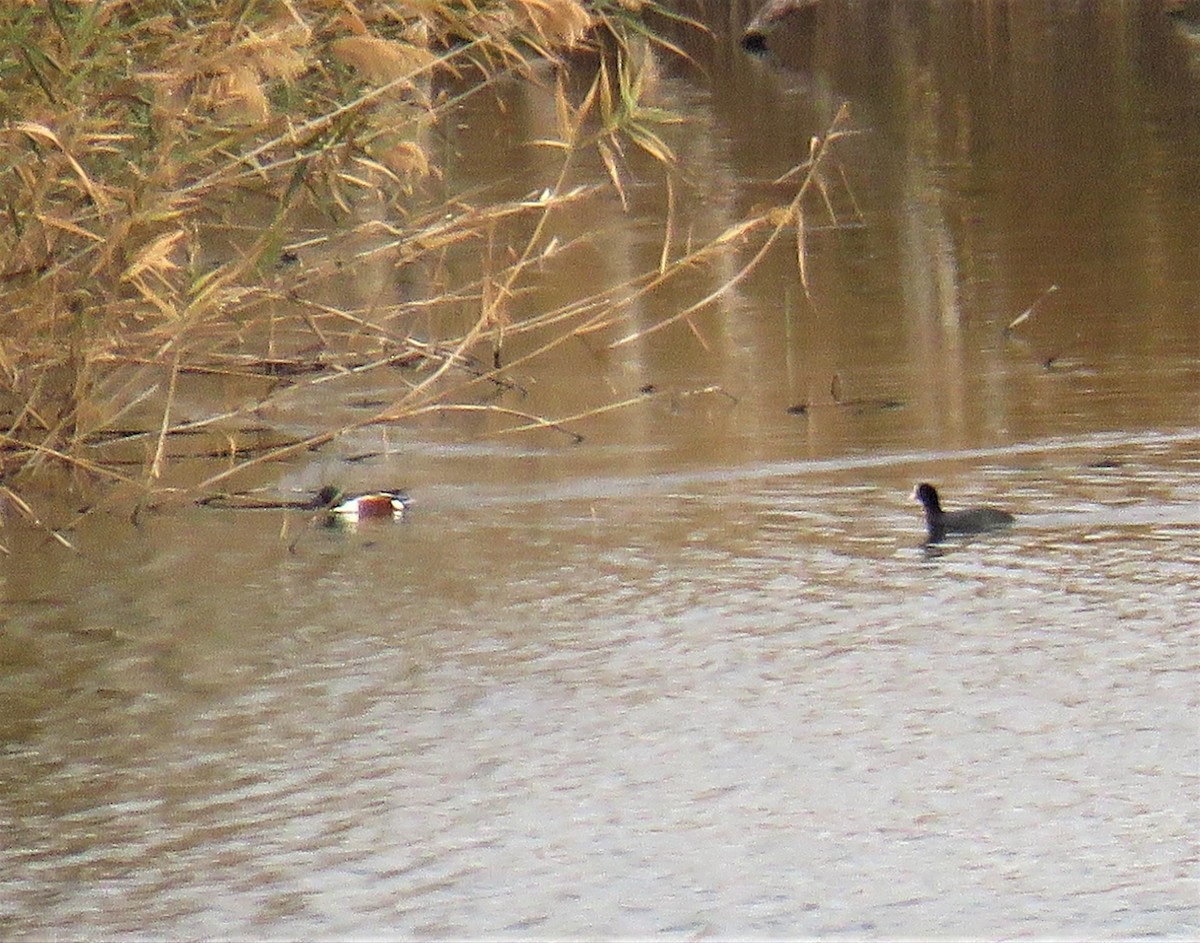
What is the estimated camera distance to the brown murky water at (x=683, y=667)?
5.57 metres

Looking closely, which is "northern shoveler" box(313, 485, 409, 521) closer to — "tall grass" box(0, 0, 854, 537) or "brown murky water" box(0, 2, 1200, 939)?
"brown murky water" box(0, 2, 1200, 939)

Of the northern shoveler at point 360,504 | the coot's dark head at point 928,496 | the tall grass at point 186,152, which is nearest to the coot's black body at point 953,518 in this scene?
the coot's dark head at point 928,496

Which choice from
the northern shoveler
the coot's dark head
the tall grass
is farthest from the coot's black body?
the northern shoveler

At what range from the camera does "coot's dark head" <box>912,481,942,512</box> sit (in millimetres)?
8820

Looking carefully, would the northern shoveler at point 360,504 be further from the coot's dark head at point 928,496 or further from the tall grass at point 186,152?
the coot's dark head at point 928,496

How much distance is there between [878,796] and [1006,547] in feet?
9.06

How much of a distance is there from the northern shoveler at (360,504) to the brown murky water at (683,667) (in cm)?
9

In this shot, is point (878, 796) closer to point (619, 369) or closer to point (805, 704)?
point (805, 704)

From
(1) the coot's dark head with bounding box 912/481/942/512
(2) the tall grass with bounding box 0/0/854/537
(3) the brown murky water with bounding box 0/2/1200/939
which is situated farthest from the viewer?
(1) the coot's dark head with bounding box 912/481/942/512

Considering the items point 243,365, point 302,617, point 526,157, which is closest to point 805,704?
point 302,617

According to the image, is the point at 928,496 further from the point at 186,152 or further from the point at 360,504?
the point at 186,152

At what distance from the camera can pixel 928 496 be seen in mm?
8867

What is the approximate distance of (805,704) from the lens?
6.89 m

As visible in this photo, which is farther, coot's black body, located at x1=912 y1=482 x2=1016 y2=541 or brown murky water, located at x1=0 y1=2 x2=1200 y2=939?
coot's black body, located at x1=912 y1=482 x2=1016 y2=541
